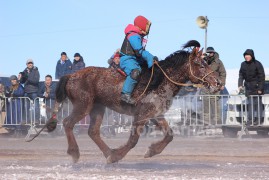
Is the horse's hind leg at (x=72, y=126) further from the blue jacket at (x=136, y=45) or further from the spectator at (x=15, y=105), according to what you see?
the spectator at (x=15, y=105)

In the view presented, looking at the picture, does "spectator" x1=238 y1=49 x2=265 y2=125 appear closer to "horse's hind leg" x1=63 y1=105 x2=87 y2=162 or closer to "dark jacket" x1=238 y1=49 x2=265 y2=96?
"dark jacket" x1=238 y1=49 x2=265 y2=96

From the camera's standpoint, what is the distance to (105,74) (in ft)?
38.7

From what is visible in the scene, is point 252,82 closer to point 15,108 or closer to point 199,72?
point 15,108

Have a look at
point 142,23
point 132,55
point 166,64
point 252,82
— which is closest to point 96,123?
point 132,55

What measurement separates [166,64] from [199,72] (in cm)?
56

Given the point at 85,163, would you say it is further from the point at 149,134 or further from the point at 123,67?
the point at 149,134

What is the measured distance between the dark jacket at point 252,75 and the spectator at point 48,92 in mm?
5473

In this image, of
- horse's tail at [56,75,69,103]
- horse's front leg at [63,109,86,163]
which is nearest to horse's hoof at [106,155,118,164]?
horse's front leg at [63,109,86,163]

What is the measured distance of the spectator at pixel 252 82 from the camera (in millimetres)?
18219

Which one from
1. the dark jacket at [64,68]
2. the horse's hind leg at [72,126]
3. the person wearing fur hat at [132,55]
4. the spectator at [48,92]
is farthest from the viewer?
the dark jacket at [64,68]

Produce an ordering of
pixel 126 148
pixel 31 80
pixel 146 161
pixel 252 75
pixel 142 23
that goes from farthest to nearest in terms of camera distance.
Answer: pixel 31 80, pixel 252 75, pixel 146 161, pixel 142 23, pixel 126 148

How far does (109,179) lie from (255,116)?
33.6 ft

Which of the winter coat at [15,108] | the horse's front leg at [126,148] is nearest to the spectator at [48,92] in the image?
the winter coat at [15,108]

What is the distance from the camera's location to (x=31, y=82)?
20516mm
